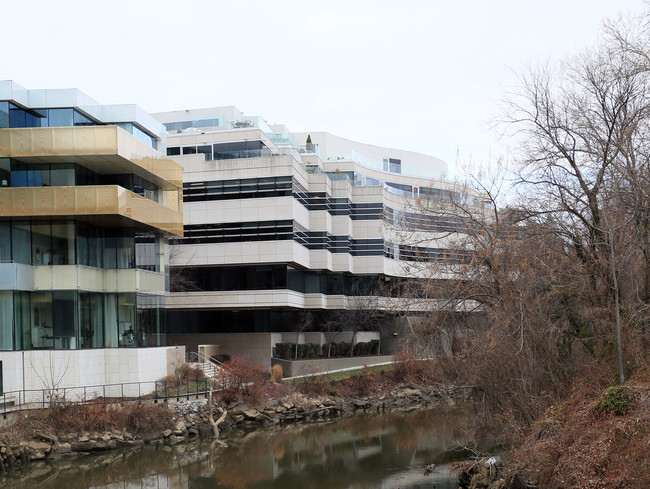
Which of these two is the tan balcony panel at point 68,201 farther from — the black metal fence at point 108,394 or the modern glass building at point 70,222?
the black metal fence at point 108,394

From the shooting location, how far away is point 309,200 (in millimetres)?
62969

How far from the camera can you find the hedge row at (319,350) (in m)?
60.4

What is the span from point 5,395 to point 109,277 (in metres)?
8.53

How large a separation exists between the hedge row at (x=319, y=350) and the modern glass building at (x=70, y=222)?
66.4 ft

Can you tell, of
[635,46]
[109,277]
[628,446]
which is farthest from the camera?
[109,277]

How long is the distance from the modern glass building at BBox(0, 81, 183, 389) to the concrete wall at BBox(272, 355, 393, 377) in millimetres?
16575

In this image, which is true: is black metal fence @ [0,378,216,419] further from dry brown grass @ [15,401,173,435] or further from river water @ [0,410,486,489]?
river water @ [0,410,486,489]

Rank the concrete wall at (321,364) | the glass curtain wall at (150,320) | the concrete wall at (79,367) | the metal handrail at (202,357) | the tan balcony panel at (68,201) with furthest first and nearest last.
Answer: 1. the concrete wall at (321,364)
2. the metal handrail at (202,357)
3. the glass curtain wall at (150,320)
4. the tan balcony panel at (68,201)
5. the concrete wall at (79,367)

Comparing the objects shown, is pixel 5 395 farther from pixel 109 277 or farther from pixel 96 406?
pixel 109 277

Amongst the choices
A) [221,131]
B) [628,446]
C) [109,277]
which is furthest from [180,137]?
[628,446]

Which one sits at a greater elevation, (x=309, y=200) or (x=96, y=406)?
(x=309, y=200)

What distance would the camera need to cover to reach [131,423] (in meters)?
34.5

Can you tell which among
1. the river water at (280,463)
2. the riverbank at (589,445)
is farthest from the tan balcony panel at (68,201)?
the riverbank at (589,445)

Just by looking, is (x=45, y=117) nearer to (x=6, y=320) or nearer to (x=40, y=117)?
(x=40, y=117)
